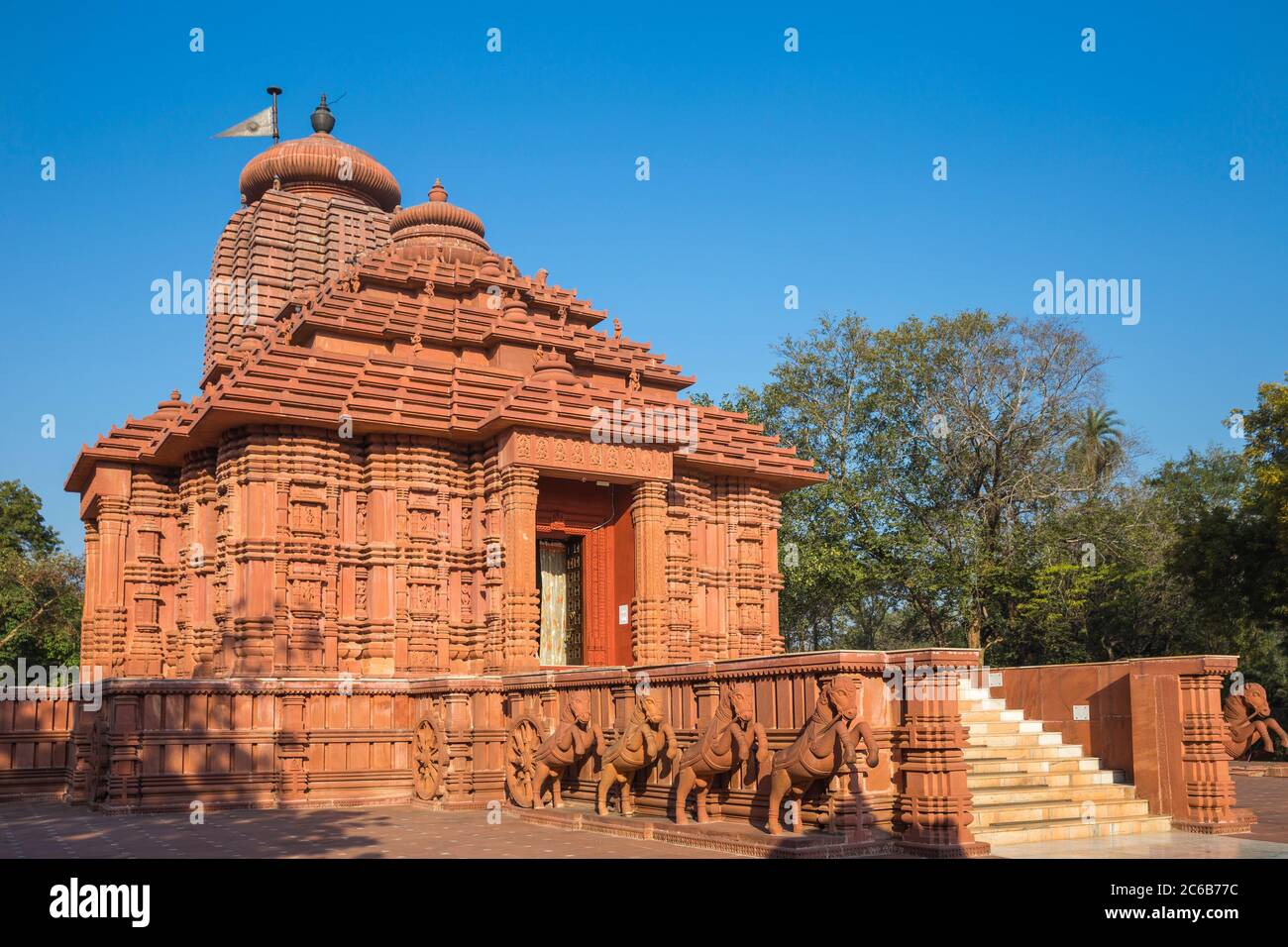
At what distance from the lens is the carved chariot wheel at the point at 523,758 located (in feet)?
52.3

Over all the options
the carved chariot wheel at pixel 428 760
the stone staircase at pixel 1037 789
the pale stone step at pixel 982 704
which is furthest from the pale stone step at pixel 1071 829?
the carved chariot wheel at pixel 428 760

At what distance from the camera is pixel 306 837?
13.3 meters

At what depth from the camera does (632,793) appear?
14.2 m

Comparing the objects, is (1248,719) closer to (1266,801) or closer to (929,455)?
(1266,801)

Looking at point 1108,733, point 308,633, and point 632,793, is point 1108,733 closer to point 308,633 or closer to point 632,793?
point 632,793

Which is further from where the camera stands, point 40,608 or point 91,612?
point 40,608

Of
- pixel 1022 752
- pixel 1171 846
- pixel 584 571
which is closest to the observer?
pixel 1171 846

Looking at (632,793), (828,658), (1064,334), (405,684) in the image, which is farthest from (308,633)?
Answer: (1064,334)

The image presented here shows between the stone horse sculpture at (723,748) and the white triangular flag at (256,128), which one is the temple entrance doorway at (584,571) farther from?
the white triangular flag at (256,128)

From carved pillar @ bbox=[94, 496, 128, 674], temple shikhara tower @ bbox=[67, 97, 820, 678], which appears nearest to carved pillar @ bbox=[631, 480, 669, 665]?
temple shikhara tower @ bbox=[67, 97, 820, 678]

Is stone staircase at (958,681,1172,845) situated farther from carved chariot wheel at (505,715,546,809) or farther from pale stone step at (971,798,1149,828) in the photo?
carved chariot wheel at (505,715,546,809)

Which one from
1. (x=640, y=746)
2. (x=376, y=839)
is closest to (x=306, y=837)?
(x=376, y=839)

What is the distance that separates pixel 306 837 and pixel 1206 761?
9983 millimetres

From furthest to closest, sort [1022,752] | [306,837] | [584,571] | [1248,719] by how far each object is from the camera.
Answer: [584,571] → [1248,719] → [1022,752] → [306,837]
